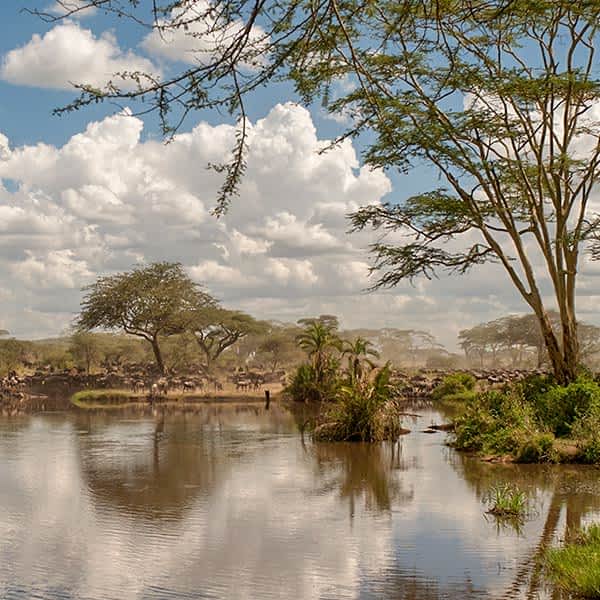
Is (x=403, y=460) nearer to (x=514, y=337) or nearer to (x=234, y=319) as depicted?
(x=234, y=319)

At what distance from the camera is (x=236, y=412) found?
29828 mm

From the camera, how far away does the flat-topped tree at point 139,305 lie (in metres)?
45.4

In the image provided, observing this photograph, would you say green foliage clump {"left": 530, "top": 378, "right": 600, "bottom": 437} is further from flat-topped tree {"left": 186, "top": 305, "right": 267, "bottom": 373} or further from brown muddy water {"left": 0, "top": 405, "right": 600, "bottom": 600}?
flat-topped tree {"left": 186, "top": 305, "right": 267, "bottom": 373}

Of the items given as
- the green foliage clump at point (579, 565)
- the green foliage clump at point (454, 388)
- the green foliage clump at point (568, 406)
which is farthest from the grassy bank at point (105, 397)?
the green foliage clump at point (579, 565)

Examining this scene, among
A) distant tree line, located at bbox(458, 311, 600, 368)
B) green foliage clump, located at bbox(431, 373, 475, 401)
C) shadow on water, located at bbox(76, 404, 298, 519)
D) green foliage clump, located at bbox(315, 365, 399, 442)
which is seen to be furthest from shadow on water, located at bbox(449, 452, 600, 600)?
distant tree line, located at bbox(458, 311, 600, 368)

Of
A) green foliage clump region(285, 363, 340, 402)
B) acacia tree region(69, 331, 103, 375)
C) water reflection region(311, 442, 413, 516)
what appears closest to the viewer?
water reflection region(311, 442, 413, 516)

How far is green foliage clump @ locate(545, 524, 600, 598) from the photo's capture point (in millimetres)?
6902

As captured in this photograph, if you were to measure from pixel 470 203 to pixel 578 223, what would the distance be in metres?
2.47

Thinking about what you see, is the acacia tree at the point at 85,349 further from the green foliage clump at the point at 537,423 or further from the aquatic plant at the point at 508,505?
the aquatic plant at the point at 508,505

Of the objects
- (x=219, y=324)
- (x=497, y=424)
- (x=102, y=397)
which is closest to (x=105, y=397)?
(x=102, y=397)

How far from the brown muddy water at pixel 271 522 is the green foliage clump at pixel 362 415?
0.68 m

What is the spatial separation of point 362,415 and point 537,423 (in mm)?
3785

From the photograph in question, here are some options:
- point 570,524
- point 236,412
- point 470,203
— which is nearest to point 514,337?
point 236,412

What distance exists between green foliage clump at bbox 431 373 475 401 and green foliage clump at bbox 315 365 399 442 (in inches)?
626
